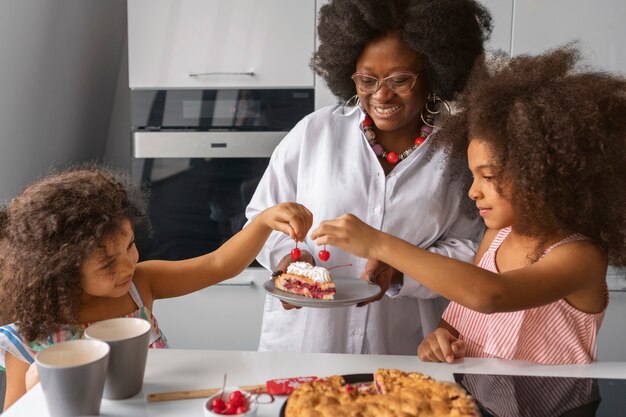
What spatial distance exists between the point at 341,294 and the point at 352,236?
299 mm

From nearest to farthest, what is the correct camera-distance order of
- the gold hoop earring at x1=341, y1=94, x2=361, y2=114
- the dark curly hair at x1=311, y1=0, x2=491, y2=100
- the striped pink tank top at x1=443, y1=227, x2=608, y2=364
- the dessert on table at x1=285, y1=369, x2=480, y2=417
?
the dessert on table at x1=285, y1=369, x2=480, y2=417, the striped pink tank top at x1=443, y1=227, x2=608, y2=364, the dark curly hair at x1=311, y1=0, x2=491, y2=100, the gold hoop earring at x1=341, y1=94, x2=361, y2=114

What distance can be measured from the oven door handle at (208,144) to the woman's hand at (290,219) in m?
1.29

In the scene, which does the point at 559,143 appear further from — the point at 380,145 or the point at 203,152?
the point at 203,152

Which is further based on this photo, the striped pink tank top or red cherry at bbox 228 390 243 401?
the striped pink tank top

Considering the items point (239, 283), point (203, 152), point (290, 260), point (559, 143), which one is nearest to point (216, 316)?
point (239, 283)

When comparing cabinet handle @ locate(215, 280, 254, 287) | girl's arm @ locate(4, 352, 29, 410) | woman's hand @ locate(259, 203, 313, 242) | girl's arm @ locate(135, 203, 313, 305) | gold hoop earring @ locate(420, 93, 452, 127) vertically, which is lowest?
cabinet handle @ locate(215, 280, 254, 287)

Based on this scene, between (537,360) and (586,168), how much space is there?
395 mm

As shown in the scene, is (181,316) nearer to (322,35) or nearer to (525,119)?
(322,35)

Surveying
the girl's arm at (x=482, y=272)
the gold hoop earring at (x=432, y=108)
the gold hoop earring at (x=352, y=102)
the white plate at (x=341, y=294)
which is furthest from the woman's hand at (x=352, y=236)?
the gold hoop earring at (x=352, y=102)

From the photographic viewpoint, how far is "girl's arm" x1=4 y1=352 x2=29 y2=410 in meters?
1.21

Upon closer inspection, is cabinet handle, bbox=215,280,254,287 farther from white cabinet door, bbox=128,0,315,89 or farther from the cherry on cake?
the cherry on cake

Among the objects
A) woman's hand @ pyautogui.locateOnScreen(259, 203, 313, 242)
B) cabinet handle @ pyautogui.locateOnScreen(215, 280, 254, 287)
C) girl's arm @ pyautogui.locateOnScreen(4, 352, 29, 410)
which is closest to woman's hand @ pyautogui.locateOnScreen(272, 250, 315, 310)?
woman's hand @ pyautogui.locateOnScreen(259, 203, 313, 242)

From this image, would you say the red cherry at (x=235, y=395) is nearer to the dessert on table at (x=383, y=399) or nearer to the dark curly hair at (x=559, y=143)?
the dessert on table at (x=383, y=399)

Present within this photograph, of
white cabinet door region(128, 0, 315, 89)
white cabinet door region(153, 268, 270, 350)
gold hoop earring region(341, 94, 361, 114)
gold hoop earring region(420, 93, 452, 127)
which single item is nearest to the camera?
gold hoop earring region(420, 93, 452, 127)
